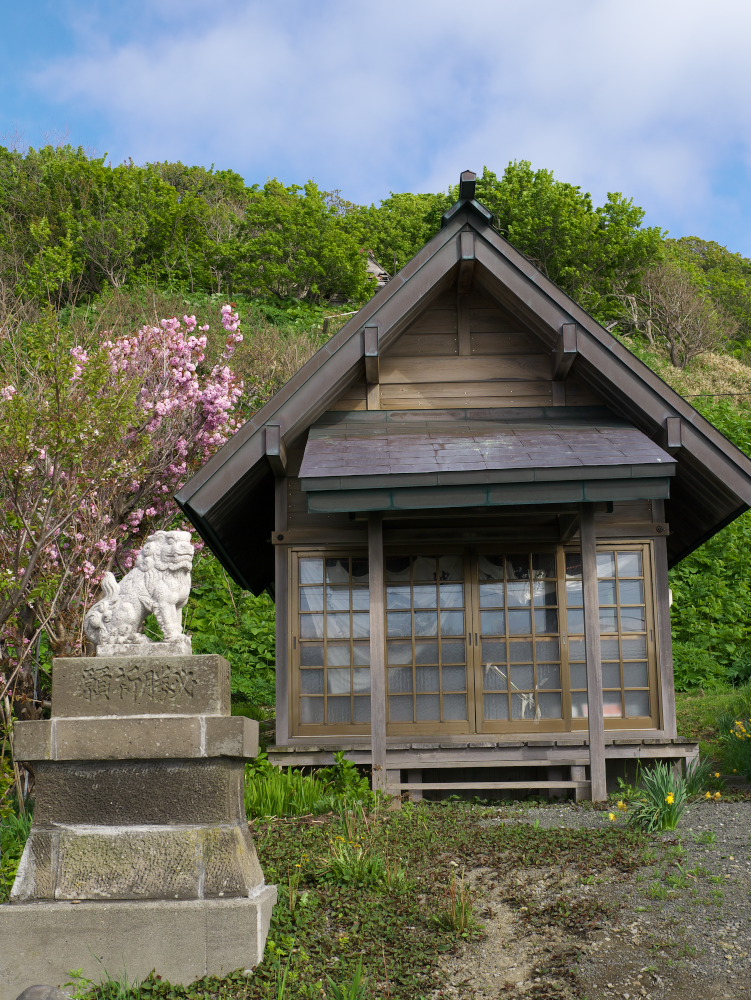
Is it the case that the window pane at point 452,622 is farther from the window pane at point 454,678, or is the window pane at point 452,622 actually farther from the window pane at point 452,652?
the window pane at point 454,678

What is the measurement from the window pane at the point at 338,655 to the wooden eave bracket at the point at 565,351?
3836 mm

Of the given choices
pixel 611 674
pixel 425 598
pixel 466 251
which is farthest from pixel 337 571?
pixel 466 251

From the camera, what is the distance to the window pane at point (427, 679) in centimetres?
1010

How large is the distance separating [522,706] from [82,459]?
5273mm

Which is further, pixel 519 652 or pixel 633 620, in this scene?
pixel 633 620

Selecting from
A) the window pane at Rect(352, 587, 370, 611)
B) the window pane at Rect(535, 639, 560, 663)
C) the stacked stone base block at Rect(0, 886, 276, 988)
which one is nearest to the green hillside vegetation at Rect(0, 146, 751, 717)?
the window pane at Rect(352, 587, 370, 611)

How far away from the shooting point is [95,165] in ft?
113

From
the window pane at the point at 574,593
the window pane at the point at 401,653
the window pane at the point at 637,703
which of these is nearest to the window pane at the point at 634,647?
the window pane at the point at 637,703

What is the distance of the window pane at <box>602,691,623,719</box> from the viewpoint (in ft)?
33.2

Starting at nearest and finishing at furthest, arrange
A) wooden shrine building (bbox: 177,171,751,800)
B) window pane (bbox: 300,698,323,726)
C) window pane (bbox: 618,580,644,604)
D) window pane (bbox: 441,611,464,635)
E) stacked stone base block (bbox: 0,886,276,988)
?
stacked stone base block (bbox: 0,886,276,988) < wooden shrine building (bbox: 177,171,751,800) < window pane (bbox: 300,698,323,726) < window pane (bbox: 441,611,464,635) < window pane (bbox: 618,580,644,604)

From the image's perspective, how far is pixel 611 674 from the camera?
402 inches

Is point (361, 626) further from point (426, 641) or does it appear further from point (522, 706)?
point (522, 706)

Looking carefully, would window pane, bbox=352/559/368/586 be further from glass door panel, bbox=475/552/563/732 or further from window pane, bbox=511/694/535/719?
window pane, bbox=511/694/535/719

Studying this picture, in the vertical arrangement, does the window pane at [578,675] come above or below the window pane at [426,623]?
below
